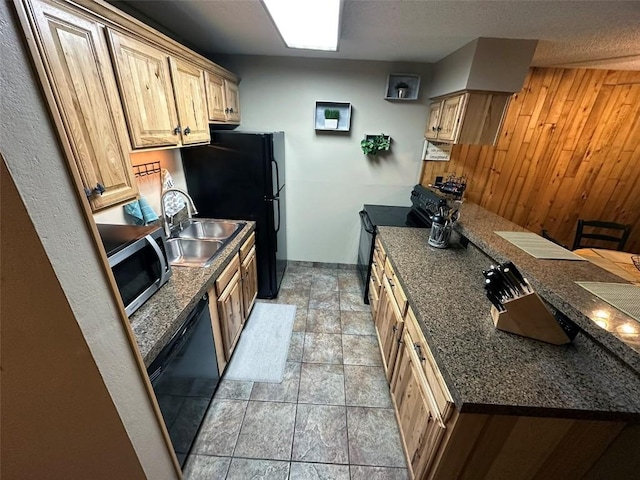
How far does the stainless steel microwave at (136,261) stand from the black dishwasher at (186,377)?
0.79 feet

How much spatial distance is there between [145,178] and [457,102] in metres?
2.58

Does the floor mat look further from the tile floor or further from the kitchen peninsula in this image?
the kitchen peninsula

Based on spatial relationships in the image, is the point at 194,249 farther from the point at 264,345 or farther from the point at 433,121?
the point at 433,121

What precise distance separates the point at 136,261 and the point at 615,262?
11.9 feet

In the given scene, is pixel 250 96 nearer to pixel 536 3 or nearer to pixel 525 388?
pixel 536 3

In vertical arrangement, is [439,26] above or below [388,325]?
above

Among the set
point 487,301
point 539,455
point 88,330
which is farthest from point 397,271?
point 88,330

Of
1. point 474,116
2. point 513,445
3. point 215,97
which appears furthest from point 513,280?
point 215,97

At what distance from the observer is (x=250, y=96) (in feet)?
8.97

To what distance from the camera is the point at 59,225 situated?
1.84 ft

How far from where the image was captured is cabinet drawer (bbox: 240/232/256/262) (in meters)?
2.10

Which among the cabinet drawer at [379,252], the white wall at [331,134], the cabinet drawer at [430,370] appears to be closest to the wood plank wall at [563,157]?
the white wall at [331,134]

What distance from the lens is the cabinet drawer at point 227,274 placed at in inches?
64.9

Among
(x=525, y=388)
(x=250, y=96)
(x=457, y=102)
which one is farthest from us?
(x=250, y=96)
